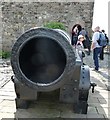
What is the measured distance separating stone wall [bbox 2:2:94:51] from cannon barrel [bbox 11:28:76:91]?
43.3 feet

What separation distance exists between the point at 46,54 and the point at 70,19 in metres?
13.4

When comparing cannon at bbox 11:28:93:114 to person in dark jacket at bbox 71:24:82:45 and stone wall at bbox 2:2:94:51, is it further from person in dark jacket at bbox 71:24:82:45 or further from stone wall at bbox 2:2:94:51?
stone wall at bbox 2:2:94:51

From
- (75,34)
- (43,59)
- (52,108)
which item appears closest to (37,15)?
→ (75,34)

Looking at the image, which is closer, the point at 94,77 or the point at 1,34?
the point at 94,77

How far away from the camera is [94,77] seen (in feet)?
25.8

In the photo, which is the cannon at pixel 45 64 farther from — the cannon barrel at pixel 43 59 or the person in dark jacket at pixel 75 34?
the person in dark jacket at pixel 75 34

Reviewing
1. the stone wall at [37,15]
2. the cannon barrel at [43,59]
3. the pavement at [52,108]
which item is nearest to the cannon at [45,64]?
the cannon barrel at [43,59]

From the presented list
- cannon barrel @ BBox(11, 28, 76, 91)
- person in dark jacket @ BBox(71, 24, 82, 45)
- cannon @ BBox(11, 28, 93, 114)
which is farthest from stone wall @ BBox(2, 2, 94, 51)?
cannon barrel @ BBox(11, 28, 76, 91)

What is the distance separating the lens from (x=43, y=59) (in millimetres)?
3590

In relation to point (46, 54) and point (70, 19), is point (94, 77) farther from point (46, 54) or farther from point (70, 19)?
point (70, 19)

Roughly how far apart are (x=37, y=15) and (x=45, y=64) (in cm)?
1384

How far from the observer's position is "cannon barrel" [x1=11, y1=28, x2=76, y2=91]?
10.7ft

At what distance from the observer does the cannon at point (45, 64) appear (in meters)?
3.27

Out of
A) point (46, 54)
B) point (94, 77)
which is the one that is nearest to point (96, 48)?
point (94, 77)
